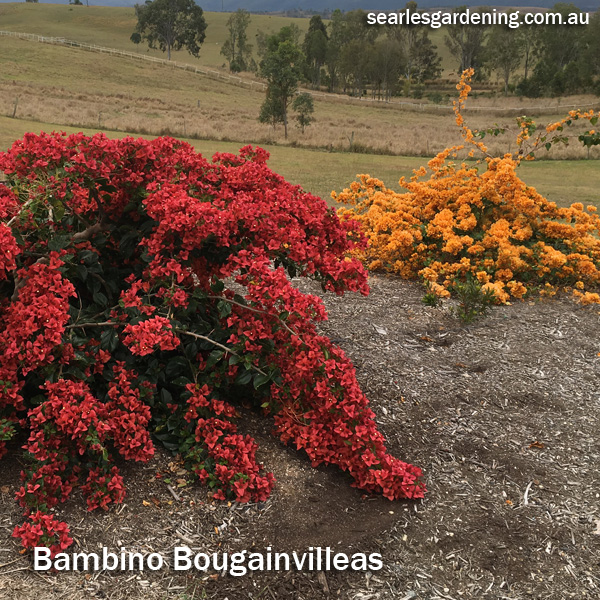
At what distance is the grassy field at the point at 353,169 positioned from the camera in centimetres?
1373

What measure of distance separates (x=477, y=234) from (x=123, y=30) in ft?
319

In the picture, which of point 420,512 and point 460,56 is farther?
point 460,56

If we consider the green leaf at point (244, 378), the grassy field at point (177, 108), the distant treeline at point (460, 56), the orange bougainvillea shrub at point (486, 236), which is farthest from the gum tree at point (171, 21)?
the green leaf at point (244, 378)

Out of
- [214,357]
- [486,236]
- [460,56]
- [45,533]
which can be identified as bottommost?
[45,533]

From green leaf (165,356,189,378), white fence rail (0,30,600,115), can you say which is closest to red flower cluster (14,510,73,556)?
green leaf (165,356,189,378)

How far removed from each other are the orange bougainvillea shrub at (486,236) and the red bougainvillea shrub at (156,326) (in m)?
2.73

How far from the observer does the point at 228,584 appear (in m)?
2.54

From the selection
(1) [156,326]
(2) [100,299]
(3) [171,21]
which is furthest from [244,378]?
(3) [171,21]

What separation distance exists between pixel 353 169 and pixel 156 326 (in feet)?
48.2

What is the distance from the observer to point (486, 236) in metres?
6.03

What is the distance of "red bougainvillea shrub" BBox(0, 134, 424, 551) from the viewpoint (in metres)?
2.74

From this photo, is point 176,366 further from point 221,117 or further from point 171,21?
point 171,21

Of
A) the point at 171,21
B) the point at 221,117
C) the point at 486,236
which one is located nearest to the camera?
the point at 486,236

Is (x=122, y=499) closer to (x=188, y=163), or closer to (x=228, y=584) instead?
(x=228, y=584)
